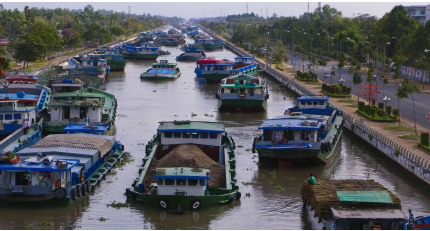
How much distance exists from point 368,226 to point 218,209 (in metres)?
9.25

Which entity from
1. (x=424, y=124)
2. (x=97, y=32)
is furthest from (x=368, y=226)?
(x=97, y=32)

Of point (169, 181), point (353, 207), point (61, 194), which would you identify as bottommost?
point (61, 194)

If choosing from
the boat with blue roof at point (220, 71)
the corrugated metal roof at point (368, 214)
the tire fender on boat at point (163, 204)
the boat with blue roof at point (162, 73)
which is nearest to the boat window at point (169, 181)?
the tire fender on boat at point (163, 204)

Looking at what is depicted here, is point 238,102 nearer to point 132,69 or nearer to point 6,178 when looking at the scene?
point 6,178

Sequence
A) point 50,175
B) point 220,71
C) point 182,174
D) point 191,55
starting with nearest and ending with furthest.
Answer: point 182,174 → point 50,175 → point 220,71 → point 191,55

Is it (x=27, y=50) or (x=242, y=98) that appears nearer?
(x=242, y=98)

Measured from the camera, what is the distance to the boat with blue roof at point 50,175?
32.8m

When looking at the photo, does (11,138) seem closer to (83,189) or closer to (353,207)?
(83,189)

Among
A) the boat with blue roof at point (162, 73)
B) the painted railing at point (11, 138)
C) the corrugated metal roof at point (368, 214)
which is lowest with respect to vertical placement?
the corrugated metal roof at point (368, 214)

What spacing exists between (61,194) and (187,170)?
6.73 m

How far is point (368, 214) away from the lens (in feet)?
89.2

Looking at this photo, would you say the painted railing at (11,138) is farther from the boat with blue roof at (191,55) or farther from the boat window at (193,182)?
the boat with blue roof at (191,55)

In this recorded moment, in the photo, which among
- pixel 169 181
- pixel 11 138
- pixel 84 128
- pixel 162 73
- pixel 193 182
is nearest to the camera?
pixel 169 181

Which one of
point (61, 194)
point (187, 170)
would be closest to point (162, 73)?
point (61, 194)
